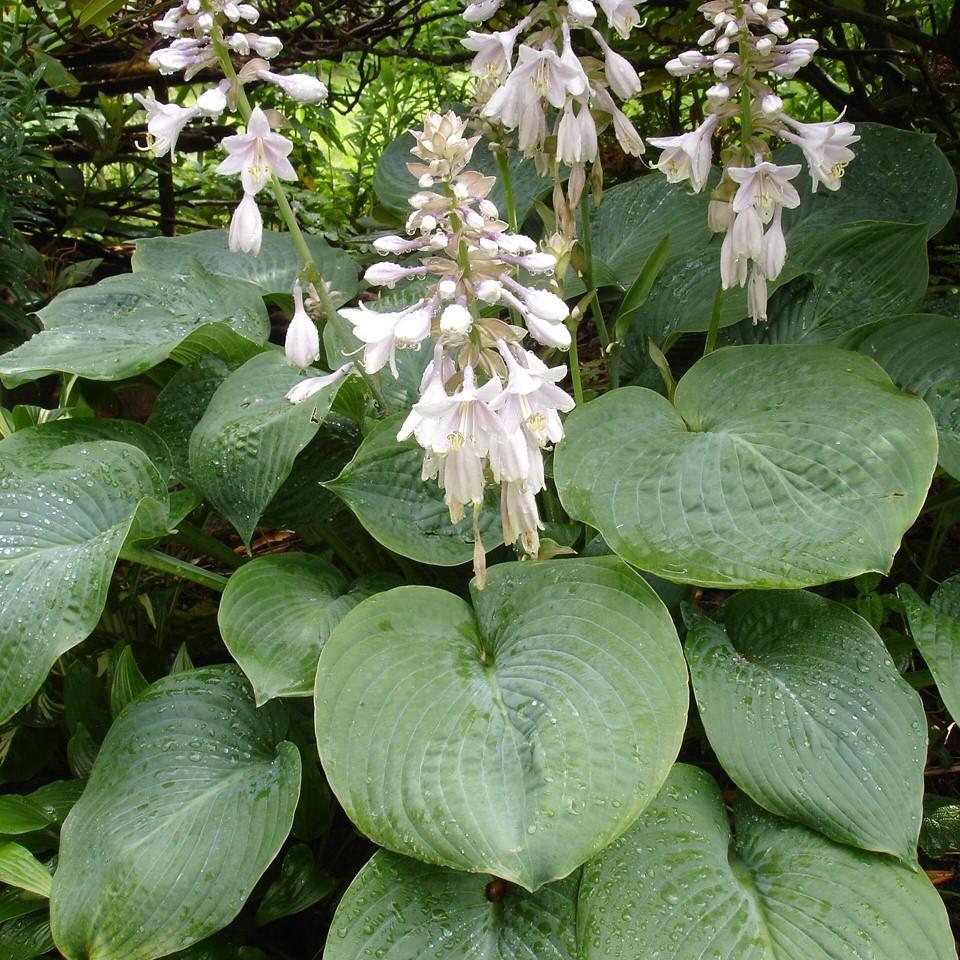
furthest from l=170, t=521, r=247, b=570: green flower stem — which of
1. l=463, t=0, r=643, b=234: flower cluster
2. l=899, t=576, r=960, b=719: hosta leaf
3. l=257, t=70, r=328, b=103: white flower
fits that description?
l=899, t=576, r=960, b=719: hosta leaf

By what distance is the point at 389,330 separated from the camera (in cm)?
142

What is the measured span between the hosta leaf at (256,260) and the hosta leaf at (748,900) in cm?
186

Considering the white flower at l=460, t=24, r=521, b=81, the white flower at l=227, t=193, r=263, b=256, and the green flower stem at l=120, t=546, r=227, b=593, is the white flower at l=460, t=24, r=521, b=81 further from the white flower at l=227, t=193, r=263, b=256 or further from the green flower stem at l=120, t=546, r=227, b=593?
the green flower stem at l=120, t=546, r=227, b=593

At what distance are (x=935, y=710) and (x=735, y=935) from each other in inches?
55.3

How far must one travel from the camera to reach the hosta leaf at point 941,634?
1.56 meters

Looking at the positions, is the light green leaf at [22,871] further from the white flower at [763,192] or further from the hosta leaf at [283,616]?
the white flower at [763,192]

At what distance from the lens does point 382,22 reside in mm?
3633

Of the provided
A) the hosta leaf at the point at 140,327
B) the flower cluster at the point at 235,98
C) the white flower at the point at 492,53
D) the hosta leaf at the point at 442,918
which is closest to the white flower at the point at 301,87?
the flower cluster at the point at 235,98

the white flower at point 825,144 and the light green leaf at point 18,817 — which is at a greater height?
the white flower at point 825,144

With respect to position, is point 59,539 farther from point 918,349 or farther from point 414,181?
point 918,349

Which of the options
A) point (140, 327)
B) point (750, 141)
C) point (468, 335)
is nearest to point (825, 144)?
point (750, 141)

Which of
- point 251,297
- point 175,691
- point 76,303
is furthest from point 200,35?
point 175,691

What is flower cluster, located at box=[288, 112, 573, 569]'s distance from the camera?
135 centimetres

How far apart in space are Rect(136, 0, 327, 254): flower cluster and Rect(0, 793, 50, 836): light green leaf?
45.6 inches
